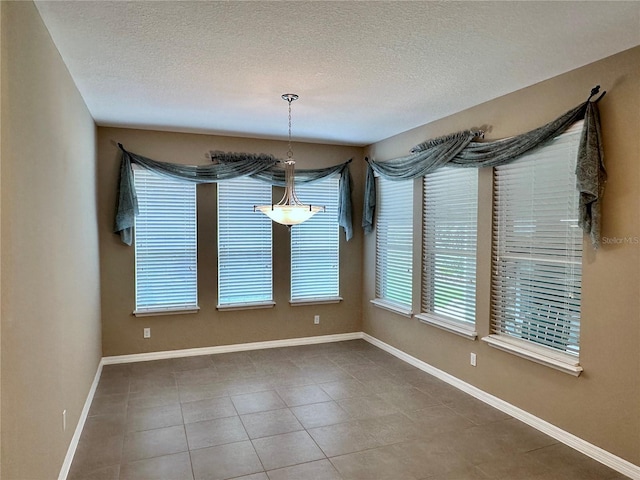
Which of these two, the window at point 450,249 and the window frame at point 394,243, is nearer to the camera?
the window at point 450,249

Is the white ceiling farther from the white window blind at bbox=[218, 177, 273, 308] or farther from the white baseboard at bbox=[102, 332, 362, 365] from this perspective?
the white baseboard at bbox=[102, 332, 362, 365]

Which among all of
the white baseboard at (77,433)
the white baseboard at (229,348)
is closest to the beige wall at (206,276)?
the white baseboard at (229,348)

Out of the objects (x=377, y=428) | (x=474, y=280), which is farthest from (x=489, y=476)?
(x=474, y=280)

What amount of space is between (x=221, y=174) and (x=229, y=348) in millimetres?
2136

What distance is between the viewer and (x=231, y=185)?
5.11 m

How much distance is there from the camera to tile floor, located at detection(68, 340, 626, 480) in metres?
2.68

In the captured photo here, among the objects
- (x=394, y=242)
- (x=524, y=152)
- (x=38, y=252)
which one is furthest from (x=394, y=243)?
(x=38, y=252)

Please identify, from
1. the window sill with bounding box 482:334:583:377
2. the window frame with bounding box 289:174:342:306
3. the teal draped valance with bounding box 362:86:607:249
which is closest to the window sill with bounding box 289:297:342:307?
the window frame with bounding box 289:174:342:306

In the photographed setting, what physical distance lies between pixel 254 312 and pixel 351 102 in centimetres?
288

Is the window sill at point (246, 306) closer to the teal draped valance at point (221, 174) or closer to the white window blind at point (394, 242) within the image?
the teal draped valance at point (221, 174)

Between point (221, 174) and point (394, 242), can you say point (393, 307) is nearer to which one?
point (394, 242)

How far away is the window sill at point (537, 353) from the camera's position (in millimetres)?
2916

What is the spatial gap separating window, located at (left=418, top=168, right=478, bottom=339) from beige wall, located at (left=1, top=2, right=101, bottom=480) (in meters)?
3.24

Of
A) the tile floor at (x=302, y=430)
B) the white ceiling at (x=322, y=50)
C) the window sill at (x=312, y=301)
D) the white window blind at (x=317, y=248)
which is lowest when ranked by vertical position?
the tile floor at (x=302, y=430)
